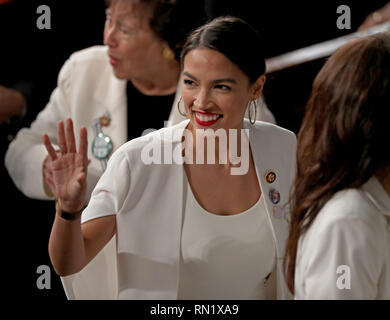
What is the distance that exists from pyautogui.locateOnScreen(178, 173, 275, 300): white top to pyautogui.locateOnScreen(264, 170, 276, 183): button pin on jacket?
0.09m

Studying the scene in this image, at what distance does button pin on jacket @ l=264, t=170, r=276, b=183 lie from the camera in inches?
61.4

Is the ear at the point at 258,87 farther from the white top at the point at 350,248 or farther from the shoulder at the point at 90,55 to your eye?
the shoulder at the point at 90,55

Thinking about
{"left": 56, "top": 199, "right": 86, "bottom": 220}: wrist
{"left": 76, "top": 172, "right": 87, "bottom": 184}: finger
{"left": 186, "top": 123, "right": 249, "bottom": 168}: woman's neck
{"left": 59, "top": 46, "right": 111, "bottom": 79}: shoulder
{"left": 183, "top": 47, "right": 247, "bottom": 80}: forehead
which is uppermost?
{"left": 59, "top": 46, "right": 111, "bottom": 79}: shoulder

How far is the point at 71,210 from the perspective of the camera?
4.57 ft

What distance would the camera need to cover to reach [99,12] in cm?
236

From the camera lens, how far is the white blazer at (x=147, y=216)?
1.48 meters

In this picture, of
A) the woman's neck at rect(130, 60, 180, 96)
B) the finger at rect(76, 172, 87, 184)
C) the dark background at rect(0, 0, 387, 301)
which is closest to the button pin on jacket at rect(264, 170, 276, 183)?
the finger at rect(76, 172, 87, 184)

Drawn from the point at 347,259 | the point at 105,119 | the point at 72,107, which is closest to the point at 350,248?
the point at 347,259

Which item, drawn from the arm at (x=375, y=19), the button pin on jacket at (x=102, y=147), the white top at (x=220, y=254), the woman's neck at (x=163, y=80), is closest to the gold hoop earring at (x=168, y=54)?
the woman's neck at (x=163, y=80)

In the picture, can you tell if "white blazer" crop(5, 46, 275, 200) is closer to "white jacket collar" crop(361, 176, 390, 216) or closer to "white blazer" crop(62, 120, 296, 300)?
"white blazer" crop(62, 120, 296, 300)

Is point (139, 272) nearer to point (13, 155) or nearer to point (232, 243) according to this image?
point (232, 243)

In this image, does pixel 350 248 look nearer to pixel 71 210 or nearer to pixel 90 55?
pixel 71 210
